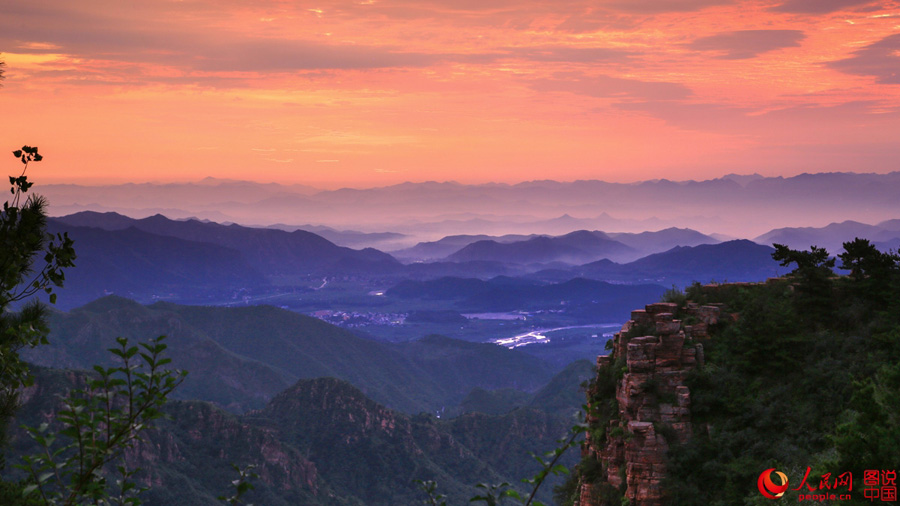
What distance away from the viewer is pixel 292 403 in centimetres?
10344

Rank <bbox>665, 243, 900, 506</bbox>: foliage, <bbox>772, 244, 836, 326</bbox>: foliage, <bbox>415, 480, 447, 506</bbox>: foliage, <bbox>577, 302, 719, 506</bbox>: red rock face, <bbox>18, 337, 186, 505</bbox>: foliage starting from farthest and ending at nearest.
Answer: <bbox>772, 244, 836, 326</bbox>: foliage, <bbox>577, 302, 719, 506</bbox>: red rock face, <bbox>665, 243, 900, 506</bbox>: foliage, <bbox>415, 480, 447, 506</bbox>: foliage, <bbox>18, 337, 186, 505</bbox>: foliage

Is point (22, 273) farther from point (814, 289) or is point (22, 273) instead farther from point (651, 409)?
point (814, 289)

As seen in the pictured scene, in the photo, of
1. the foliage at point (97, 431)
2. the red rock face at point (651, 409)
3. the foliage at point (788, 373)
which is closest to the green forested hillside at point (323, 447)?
the red rock face at point (651, 409)

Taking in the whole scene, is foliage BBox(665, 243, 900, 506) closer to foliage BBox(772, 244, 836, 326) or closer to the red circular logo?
foliage BBox(772, 244, 836, 326)

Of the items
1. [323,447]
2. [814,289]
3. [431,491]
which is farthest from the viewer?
[323,447]

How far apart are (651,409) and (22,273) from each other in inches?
1007

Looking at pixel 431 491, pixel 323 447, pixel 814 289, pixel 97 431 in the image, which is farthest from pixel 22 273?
pixel 323 447

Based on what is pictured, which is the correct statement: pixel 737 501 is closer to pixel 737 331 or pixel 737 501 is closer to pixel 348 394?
pixel 737 331

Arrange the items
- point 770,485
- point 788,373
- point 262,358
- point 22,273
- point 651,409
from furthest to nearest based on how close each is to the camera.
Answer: point 262,358
point 651,409
point 788,373
point 770,485
point 22,273

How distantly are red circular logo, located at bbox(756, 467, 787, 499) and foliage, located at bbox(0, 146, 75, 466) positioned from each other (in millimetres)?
21193

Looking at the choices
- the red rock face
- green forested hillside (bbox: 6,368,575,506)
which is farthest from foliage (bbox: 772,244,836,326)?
green forested hillside (bbox: 6,368,575,506)

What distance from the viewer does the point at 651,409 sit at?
31.3m

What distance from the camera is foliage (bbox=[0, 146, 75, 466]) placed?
430 inches

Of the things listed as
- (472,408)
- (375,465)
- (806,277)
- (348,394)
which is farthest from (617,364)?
(472,408)
